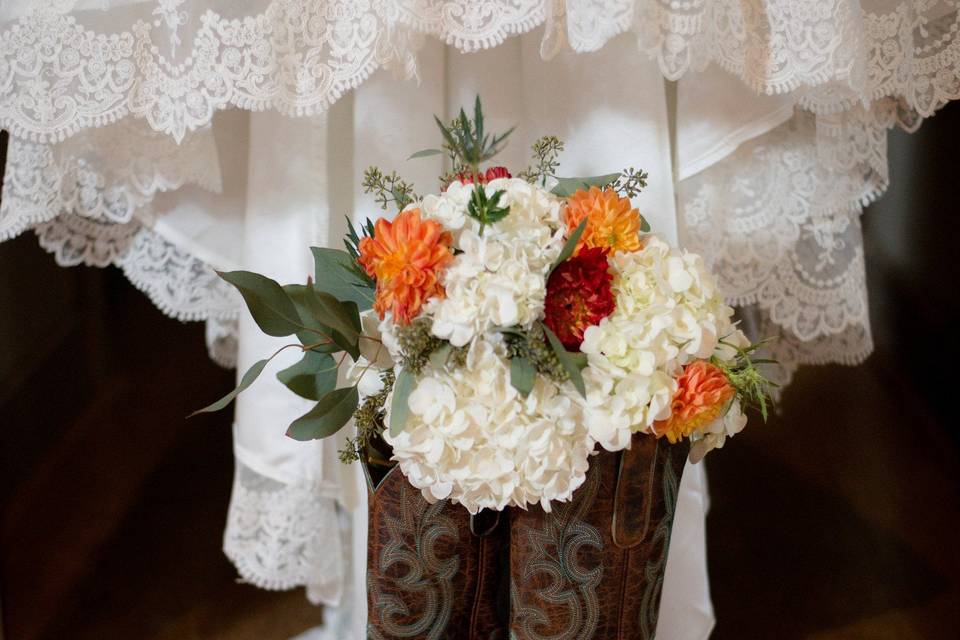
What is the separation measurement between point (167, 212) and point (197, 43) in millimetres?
239

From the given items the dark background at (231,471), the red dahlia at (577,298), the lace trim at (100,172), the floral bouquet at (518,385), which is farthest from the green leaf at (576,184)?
the dark background at (231,471)

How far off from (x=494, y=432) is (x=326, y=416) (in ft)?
0.47

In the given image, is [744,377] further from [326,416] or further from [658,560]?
[326,416]

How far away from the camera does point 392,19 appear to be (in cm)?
71

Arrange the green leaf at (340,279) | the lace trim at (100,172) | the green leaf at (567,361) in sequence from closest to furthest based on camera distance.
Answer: the green leaf at (567,361), the green leaf at (340,279), the lace trim at (100,172)

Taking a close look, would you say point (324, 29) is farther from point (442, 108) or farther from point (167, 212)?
point (167, 212)

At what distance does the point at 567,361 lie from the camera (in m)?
0.59

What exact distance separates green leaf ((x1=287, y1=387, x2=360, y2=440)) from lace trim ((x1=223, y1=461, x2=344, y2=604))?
0.25 meters

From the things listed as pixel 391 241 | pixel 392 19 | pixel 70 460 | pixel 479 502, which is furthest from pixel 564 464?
pixel 70 460

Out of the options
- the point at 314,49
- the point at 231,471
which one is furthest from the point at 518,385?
the point at 231,471

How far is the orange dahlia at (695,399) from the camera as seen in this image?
632 millimetres

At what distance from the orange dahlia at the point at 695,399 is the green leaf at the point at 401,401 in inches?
6.9

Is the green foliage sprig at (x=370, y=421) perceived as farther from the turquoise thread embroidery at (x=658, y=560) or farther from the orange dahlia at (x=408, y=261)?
the turquoise thread embroidery at (x=658, y=560)

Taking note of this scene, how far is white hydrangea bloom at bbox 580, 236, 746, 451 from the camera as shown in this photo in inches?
24.0
